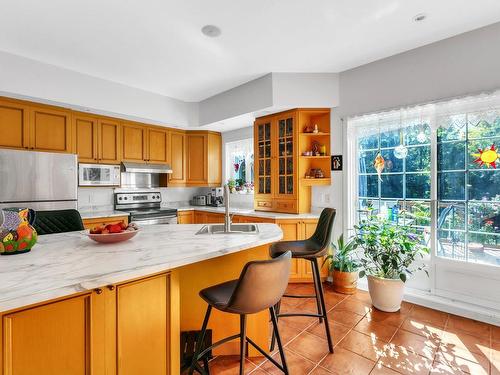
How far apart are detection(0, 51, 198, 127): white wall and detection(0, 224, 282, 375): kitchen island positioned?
215cm

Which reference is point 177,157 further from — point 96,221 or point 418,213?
point 418,213

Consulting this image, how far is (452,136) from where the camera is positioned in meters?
2.51

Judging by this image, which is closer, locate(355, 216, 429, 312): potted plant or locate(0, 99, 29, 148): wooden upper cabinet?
locate(355, 216, 429, 312): potted plant

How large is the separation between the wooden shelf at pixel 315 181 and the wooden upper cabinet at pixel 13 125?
11.2ft

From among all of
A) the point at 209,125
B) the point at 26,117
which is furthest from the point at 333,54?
the point at 26,117

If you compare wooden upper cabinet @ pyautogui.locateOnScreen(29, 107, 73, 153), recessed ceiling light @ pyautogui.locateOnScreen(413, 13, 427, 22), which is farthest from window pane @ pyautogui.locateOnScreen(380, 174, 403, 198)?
wooden upper cabinet @ pyautogui.locateOnScreen(29, 107, 73, 153)

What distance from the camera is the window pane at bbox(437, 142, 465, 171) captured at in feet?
8.11

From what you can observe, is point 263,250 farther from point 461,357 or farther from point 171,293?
point 461,357

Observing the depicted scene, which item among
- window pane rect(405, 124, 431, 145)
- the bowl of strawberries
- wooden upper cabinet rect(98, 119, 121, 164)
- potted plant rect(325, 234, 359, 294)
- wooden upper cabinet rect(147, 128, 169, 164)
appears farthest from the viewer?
wooden upper cabinet rect(147, 128, 169, 164)

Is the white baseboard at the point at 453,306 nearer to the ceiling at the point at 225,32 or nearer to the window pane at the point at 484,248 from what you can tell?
the window pane at the point at 484,248

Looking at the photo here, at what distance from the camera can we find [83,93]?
10.4 feet

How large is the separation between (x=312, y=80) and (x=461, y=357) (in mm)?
3055

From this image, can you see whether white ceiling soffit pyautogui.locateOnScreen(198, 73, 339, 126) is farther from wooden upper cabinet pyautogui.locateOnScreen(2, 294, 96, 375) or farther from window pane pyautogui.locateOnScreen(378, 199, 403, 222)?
wooden upper cabinet pyautogui.locateOnScreen(2, 294, 96, 375)

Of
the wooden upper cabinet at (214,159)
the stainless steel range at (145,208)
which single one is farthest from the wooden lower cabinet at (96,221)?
the wooden upper cabinet at (214,159)
